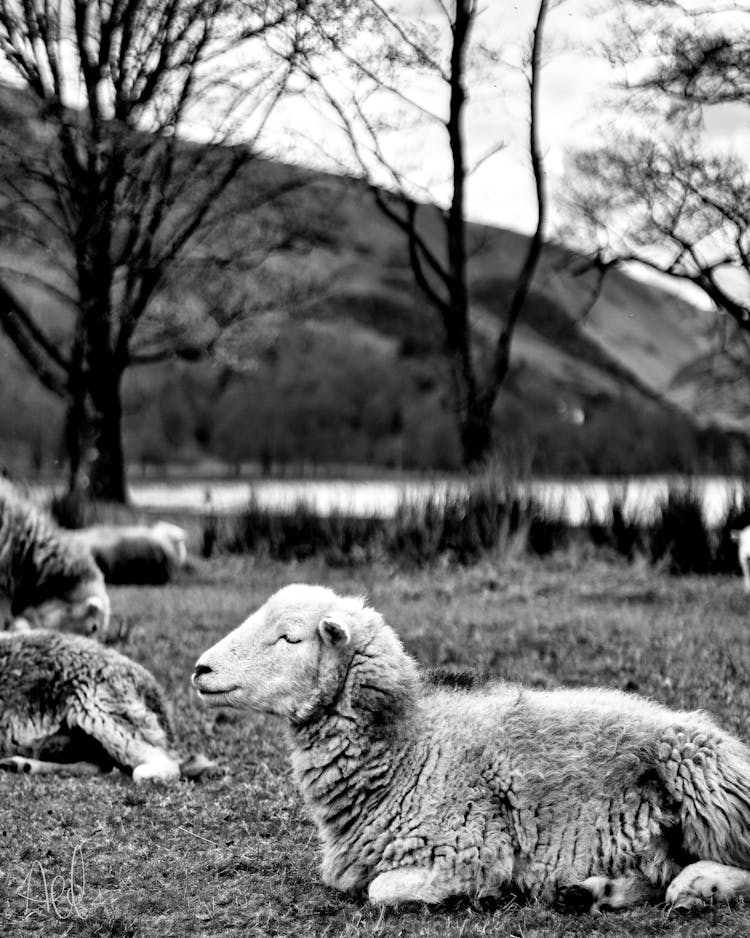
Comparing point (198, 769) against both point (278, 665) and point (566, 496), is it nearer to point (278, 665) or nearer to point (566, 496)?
point (278, 665)

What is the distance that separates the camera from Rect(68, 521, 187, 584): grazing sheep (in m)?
16.2

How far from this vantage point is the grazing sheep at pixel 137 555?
53.3 feet

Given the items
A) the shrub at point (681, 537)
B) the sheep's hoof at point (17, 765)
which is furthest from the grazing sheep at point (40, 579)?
the shrub at point (681, 537)

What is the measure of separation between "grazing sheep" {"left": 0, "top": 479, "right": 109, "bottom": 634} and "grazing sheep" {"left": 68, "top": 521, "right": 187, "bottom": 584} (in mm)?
4988

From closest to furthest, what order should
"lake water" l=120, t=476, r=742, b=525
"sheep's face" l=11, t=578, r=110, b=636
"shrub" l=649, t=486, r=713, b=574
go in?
1. "sheep's face" l=11, t=578, r=110, b=636
2. "shrub" l=649, t=486, r=713, b=574
3. "lake water" l=120, t=476, r=742, b=525

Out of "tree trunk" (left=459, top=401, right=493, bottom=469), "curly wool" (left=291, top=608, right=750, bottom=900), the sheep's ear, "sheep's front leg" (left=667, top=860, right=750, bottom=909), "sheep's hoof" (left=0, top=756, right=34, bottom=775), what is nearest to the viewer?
"sheep's front leg" (left=667, top=860, right=750, bottom=909)

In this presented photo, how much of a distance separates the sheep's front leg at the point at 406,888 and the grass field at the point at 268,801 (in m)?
0.07

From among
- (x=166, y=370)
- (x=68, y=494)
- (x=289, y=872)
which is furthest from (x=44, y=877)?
(x=166, y=370)

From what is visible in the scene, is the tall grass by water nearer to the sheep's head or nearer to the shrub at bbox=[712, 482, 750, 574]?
the shrub at bbox=[712, 482, 750, 574]

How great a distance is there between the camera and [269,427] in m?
63.1

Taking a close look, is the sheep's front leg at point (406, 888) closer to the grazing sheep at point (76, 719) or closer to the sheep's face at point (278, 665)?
the sheep's face at point (278, 665)

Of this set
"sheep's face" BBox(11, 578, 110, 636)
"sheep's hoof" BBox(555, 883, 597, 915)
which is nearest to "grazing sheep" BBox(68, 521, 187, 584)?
"sheep's face" BBox(11, 578, 110, 636)

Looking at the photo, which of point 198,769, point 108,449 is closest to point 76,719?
point 198,769

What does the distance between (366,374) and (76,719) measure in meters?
65.5
